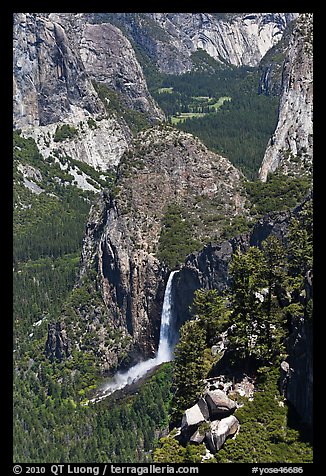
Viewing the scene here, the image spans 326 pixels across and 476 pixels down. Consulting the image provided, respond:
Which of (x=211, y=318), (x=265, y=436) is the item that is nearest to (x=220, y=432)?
(x=265, y=436)

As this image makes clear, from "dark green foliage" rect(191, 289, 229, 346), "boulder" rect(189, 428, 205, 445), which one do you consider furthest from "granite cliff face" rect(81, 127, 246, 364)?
"boulder" rect(189, 428, 205, 445)

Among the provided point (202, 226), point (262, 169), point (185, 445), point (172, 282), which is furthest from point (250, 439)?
point (262, 169)

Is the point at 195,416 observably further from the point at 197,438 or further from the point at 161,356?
the point at 161,356

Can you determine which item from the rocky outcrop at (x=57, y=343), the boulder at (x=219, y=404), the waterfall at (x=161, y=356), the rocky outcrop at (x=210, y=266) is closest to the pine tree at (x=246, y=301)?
the boulder at (x=219, y=404)

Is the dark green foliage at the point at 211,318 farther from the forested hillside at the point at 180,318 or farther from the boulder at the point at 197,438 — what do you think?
the boulder at the point at 197,438

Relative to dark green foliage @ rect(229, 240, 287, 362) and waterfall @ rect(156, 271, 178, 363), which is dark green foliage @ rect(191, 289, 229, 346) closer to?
dark green foliage @ rect(229, 240, 287, 362)

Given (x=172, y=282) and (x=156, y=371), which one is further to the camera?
(x=172, y=282)
